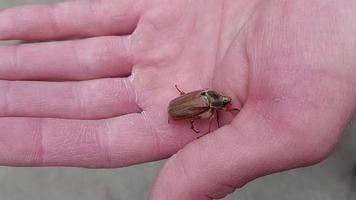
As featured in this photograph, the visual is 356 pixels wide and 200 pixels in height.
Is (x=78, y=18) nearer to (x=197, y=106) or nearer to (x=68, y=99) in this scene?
(x=68, y=99)

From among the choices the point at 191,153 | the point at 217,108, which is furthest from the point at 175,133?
the point at 191,153

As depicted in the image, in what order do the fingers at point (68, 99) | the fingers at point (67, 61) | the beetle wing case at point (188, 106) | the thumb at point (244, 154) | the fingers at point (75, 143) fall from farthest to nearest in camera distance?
the fingers at point (67, 61) → the fingers at point (68, 99) → the beetle wing case at point (188, 106) → the fingers at point (75, 143) → the thumb at point (244, 154)

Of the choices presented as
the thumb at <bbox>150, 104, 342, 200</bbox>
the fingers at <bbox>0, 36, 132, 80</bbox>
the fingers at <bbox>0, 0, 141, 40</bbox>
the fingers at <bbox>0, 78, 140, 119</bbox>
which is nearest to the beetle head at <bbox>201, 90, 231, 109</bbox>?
the thumb at <bbox>150, 104, 342, 200</bbox>

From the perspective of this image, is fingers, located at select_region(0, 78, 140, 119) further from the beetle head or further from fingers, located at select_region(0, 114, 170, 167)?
the beetle head

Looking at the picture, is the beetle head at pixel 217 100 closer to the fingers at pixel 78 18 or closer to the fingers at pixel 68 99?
the fingers at pixel 68 99

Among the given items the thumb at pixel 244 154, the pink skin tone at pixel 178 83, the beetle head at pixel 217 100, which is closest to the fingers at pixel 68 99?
the pink skin tone at pixel 178 83

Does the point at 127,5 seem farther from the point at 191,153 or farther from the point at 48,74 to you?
the point at 191,153
